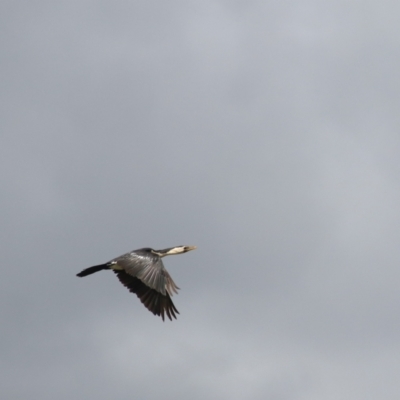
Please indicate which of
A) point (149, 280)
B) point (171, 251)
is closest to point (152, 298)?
point (149, 280)

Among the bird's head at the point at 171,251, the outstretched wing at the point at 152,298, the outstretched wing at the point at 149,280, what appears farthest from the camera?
the bird's head at the point at 171,251

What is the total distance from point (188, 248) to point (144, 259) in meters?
6.50

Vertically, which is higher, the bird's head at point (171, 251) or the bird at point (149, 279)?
the bird's head at point (171, 251)

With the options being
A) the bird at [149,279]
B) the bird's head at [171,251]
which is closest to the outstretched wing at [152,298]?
the bird at [149,279]

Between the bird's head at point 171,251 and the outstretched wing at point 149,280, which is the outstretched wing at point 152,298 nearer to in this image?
the outstretched wing at point 149,280

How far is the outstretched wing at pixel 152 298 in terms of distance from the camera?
165ft

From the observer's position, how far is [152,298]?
50688mm

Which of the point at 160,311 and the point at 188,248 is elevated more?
the point at 188,248

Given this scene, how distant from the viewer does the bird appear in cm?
4966

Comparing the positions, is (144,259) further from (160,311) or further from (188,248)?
(188,248)

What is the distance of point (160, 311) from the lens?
1976 inches

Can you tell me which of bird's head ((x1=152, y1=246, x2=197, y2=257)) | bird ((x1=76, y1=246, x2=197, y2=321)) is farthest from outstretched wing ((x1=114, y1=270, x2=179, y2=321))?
bird's head ((x1=152, y1=246, x2=197, y2=257))

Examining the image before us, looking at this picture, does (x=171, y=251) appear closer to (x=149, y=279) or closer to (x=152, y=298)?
(x=152, y=298)

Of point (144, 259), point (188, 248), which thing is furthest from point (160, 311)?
point (188, 248)
